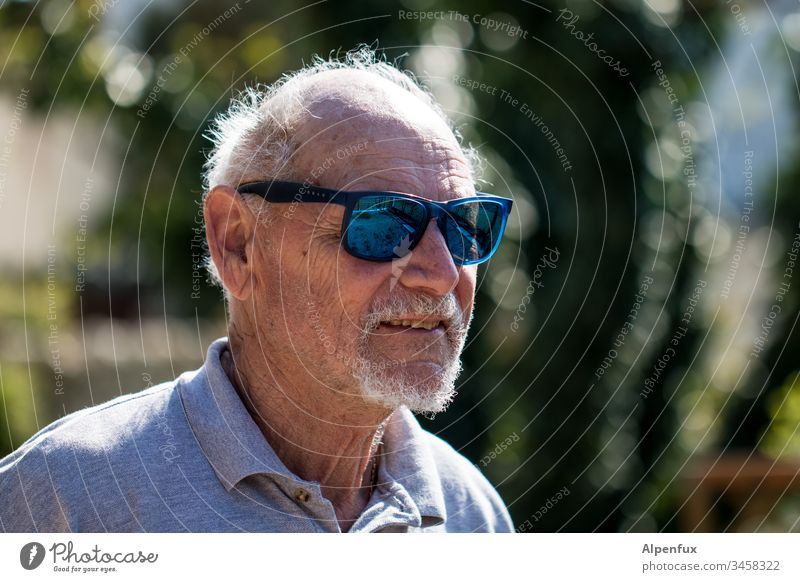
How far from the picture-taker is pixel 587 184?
16.0 feet

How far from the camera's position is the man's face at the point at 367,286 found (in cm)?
214

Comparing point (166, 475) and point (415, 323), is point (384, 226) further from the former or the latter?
point (166, 475)

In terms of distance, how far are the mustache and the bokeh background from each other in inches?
97.0

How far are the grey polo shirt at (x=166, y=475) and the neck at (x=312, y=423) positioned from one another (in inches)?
2.8

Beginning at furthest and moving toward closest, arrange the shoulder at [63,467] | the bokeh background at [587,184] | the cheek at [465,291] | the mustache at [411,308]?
the bokeh background at [587,184]
the cheek at [465,291]
the mustache at [411,308]
the shoulder at [63,467]

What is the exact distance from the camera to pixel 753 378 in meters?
5.55

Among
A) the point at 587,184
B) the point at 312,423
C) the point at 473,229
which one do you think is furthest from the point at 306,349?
the point at 587,184

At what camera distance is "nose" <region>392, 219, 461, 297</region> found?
2.14 meters

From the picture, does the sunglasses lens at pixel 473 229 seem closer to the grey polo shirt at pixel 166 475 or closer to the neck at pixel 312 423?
the neck at pixel 312 423

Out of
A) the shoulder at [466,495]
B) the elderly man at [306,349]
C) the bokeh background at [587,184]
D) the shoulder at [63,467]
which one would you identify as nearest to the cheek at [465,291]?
the elderly man at [306,349]
